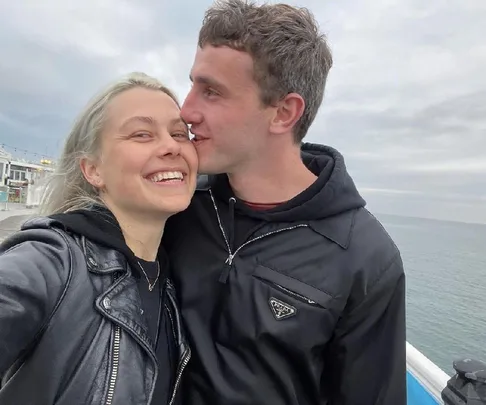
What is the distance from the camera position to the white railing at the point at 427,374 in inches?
125

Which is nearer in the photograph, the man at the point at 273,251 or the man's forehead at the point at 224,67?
the man at the point at 273,251

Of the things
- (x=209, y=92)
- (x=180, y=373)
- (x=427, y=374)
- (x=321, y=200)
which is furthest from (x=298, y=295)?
(x=427, y=374)

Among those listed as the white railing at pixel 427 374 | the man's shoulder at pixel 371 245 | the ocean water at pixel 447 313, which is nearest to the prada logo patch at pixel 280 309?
the man's shoulder at pixel 371 245

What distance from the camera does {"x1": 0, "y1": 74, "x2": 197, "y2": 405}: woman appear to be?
130 cm

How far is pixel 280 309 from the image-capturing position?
191 centimetres

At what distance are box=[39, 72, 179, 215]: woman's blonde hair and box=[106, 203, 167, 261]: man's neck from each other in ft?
0.41

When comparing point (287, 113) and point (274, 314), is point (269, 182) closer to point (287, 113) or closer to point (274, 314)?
point (287, 113)

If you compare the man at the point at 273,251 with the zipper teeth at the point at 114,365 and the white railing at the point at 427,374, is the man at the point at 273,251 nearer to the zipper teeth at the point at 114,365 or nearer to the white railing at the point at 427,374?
the zipper teeth at the point at 114,365

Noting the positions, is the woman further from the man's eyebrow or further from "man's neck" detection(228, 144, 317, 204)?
"man's neck" detection(228, 144, 317, 204)

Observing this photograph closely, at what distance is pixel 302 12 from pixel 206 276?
1401 mm

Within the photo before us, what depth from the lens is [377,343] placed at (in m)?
1.97

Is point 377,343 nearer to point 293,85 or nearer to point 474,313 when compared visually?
Result: point 293,85

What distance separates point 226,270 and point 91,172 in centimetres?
73

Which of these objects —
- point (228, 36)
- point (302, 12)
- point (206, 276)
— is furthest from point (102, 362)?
point (302, 12)
